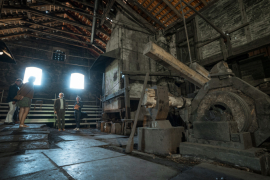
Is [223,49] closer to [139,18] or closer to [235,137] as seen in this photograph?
[139,18]

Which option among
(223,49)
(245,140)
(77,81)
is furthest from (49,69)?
(245,140)

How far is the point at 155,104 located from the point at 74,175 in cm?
191

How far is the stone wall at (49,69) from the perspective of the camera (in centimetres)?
1339

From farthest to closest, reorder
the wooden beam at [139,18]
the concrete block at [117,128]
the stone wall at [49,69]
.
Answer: the stone wall at [49,69] → the wooden beam at [139,18] → the concrete block at [117,128]

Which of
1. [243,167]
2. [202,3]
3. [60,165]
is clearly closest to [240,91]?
[243,167]

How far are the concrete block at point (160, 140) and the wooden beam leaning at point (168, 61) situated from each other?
124 cm

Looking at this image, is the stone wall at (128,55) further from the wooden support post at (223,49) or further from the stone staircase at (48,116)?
the wooden support post at (223,49)

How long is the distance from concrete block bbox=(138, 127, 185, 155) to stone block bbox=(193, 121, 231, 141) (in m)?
0.40

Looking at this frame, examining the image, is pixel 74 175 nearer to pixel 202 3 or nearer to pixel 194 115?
pixel 194 115

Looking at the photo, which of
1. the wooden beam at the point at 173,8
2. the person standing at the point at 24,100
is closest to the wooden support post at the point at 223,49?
the wooden beam at the point at 173,8

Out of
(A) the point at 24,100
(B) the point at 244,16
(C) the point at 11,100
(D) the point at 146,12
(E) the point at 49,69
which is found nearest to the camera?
(A) the point at 24,100

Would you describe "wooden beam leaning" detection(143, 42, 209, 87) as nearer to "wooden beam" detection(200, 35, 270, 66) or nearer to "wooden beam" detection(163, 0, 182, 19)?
"wooden beam" detection(200, 35, 270, 66)

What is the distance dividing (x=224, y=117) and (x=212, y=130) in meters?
0.32

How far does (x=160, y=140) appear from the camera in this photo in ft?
8.43
